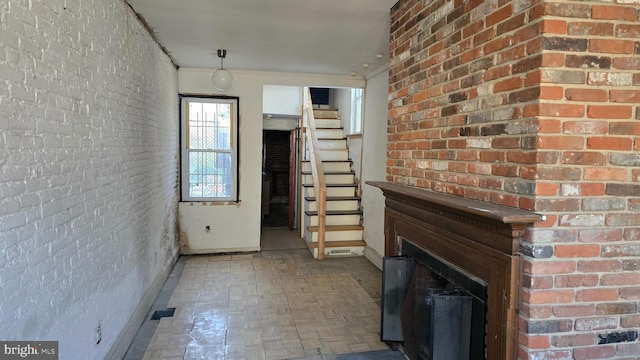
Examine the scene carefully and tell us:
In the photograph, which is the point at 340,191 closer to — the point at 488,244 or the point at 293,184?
the point at 293,184

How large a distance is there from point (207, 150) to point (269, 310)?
2827mm

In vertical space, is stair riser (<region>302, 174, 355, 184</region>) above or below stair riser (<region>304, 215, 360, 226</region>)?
above

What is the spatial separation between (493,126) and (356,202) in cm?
452

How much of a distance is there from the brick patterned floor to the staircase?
0.39m

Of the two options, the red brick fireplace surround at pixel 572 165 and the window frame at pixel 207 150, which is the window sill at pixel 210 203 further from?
the red brick fireplace surround at pixel 572 165

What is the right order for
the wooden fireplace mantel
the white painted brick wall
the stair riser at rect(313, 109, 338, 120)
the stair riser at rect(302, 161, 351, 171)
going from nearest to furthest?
the white painted brick wall
the wooden fireplace mantel
the stair riser at rect(302, 161, 351, 171)
the stair riser at rect(313, 109, 338, 120)

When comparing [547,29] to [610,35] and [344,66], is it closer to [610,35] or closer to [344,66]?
[610,35]

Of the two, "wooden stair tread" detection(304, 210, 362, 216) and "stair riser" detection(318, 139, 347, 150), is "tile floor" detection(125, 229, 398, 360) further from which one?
"stair riser" detection(318, 139, 347, 150)

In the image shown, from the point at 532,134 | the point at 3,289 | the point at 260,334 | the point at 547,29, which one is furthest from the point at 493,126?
the point at 260,334

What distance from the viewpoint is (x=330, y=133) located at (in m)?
7.24

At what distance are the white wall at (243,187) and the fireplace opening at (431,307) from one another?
3309 millimetres

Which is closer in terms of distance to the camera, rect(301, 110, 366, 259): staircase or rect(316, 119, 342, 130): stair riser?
rect(301, 110, 366, 259): staircase

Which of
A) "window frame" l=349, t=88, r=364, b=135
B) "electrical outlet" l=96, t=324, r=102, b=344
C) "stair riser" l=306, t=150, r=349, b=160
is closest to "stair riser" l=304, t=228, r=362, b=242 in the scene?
"stair riser" l=306, t=150, r=349, b=160

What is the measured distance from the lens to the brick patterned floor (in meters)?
3.07
